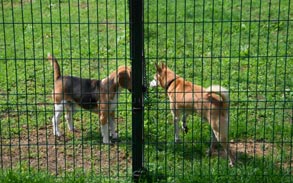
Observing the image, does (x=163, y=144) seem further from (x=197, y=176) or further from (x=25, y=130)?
(x=25, y=130)

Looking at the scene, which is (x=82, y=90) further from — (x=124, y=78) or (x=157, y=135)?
(x=157, y=135)

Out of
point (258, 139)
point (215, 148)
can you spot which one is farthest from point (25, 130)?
point (258, 139)

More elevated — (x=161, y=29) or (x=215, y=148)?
(x=161, y=29)

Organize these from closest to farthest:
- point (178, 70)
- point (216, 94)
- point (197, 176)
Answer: point (197, 176)
point (216, 94)
point (178, 70)

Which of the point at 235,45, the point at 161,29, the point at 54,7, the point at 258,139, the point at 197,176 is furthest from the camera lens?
the point at 54,7

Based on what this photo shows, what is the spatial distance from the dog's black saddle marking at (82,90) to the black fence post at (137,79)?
1.45 m

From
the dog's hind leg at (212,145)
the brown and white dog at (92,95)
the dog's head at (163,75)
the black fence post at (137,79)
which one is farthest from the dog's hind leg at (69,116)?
the dog's hind leg at (212,145)

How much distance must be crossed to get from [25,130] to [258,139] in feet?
9.87

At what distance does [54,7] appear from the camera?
48.9ft

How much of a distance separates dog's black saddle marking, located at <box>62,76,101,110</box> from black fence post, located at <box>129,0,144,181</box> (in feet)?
4.77

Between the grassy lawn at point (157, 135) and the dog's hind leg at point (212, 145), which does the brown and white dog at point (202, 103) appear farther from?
the grassy lawn at point (157, 135)

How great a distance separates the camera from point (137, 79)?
6.50m

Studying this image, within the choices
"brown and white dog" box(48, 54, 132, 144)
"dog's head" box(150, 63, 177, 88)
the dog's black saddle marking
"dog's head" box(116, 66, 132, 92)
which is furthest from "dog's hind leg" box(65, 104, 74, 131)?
"dog's head" box(150, 63, 177, 88)

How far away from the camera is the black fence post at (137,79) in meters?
6.30
